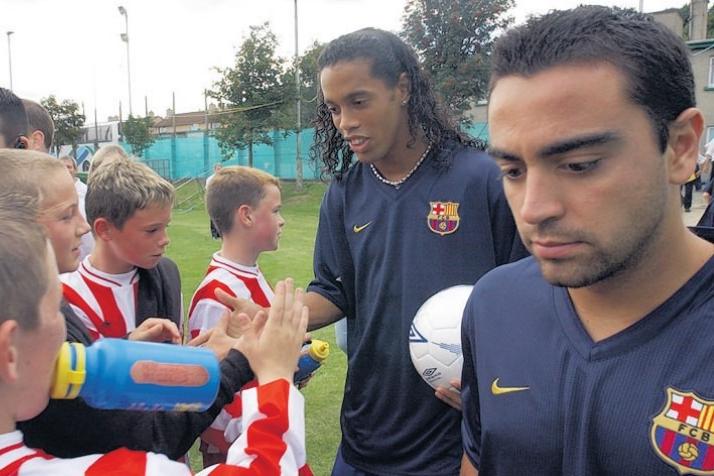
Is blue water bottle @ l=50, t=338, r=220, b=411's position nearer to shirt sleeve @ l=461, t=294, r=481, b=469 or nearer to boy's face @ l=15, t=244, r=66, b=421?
boy's face @ l=15, t=244, r=66, b=421

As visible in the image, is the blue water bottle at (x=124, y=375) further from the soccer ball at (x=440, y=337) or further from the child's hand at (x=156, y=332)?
the soccer ball at (x=440, y=337)

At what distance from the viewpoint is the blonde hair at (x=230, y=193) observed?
369 centimetres

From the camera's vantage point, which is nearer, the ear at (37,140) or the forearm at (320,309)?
the forearm at (320,309)

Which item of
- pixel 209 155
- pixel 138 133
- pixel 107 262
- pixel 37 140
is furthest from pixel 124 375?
pixel 138 133

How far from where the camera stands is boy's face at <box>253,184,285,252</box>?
3672 millimetres

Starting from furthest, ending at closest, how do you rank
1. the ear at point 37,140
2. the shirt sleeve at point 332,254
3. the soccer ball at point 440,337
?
the ear at point 37,140 < the shirt sleeve at point 332,254 < the soccer ball at point 440,337

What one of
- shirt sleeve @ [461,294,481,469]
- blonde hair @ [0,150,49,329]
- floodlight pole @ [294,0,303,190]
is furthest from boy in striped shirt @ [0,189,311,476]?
floodlight pole @ [294,0,303,190]

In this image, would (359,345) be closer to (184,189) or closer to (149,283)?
(149,283)

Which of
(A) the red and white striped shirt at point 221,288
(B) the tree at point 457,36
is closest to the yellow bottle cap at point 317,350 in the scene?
(A) the red and white striped shirt at point 221,288

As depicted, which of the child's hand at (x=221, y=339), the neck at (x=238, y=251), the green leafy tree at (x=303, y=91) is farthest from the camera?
the green leafy tree at (x=303, y=91)

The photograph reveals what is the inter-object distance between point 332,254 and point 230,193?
116 centimetres

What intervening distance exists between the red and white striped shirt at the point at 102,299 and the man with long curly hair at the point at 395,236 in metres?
0.89

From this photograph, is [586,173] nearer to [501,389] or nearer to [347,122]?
[501,389]

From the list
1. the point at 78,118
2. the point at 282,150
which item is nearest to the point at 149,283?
the point at 282,150
